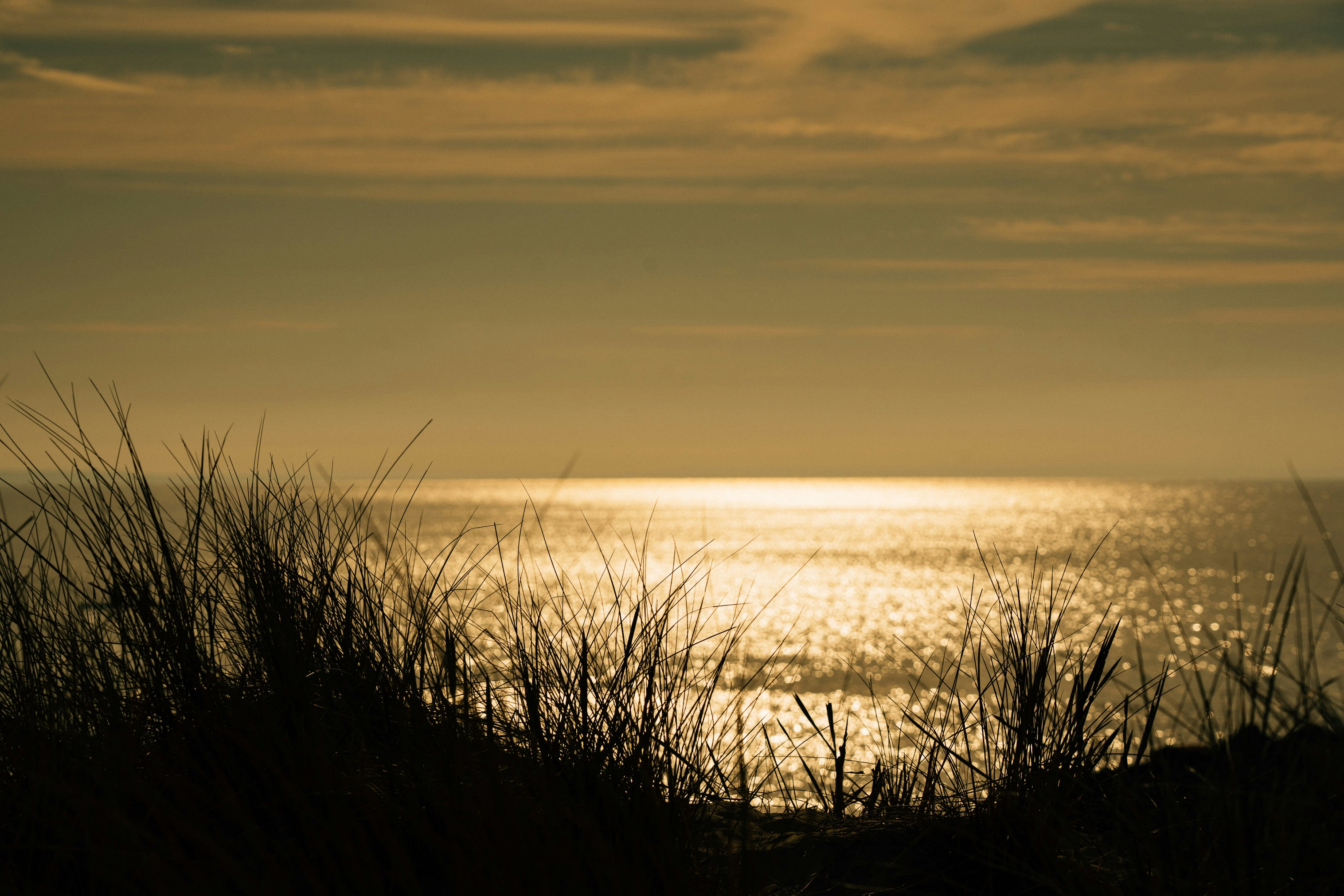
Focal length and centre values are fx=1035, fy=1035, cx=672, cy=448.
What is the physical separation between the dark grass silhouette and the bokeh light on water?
310 mm

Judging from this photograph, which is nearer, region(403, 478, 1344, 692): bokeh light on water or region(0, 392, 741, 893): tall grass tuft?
region(0, 392, 741, 893): tall grass tuft

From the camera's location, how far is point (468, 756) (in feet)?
7.53

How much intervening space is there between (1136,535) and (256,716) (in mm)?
109708

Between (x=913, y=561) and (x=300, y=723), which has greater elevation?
(x=913, y=561)

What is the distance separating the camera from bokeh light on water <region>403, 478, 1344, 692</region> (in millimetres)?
23344

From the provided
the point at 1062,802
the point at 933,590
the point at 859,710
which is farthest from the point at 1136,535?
the point at 1062,802

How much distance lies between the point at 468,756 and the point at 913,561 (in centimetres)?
7564

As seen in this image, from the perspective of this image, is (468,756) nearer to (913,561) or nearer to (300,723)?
(300,723)

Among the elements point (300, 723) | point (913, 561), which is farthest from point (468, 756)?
point (913, 561)

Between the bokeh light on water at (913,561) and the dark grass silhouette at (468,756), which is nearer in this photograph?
the dark grass silhouette at (468,756)

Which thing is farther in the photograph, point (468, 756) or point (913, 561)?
point (913, 561)

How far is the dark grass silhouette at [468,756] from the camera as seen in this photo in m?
2.00

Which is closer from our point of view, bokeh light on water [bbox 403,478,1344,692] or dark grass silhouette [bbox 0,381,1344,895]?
dark grass silhouette [bbox 0,381,1344,895]

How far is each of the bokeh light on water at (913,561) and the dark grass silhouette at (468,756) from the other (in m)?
0.31
